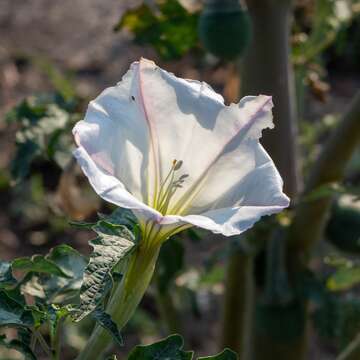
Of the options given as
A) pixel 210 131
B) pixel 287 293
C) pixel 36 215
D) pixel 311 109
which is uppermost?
pixel 210 131

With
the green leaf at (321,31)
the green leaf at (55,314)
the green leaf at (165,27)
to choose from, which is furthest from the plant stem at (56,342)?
the green leaf at (321,31)

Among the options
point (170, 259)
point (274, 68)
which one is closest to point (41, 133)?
point (170, 259)

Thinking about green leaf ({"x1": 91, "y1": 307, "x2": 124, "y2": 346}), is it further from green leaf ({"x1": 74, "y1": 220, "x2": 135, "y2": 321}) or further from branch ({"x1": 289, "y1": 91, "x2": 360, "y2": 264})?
branch ({"x1": 289, "y1": 91, "x2": 360, "y2": 264})

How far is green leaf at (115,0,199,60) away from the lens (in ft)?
5.34

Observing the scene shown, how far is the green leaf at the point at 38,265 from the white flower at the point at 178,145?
0.43 feet

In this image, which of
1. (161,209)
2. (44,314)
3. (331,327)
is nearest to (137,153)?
(161,209)

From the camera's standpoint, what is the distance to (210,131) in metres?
0.96

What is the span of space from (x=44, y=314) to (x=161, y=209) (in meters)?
0.18

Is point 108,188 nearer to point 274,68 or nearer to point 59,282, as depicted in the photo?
→ point 59,282

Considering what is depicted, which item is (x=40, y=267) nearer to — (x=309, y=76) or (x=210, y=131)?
(x=210, y=131)

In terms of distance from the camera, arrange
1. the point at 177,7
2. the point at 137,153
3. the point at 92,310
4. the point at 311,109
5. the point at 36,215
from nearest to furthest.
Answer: the point at 92,310, the point at 137,153, the point at 177,7, the point at 36,215, the point at 311,109

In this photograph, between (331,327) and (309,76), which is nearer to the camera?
(331,327)

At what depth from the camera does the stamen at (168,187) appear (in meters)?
0.98

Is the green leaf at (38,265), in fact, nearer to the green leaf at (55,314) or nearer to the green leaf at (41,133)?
the green leaf at (55,314)
